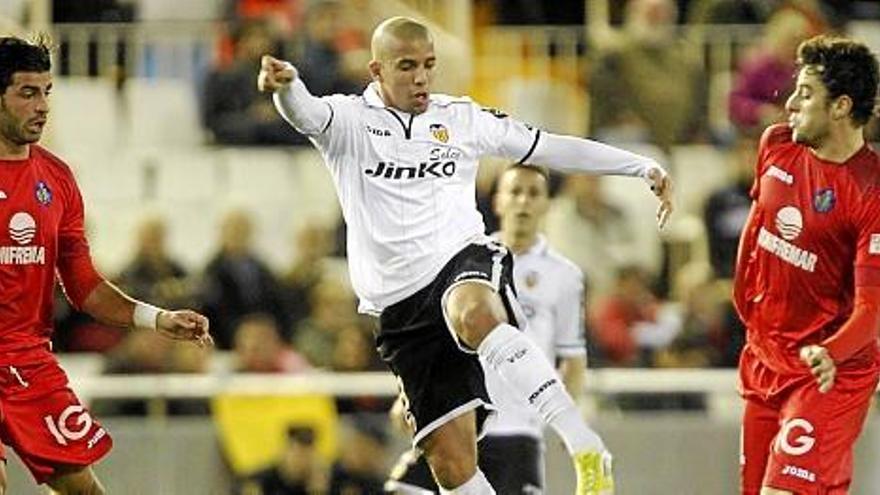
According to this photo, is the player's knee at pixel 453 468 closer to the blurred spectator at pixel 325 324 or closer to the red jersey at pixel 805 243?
the red jersey at pixel 805 243

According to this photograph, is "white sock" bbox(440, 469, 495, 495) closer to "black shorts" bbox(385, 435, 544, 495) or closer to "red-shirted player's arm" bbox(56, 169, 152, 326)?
"red-shirted player's arm" bbox(56, 169, 152, 326)

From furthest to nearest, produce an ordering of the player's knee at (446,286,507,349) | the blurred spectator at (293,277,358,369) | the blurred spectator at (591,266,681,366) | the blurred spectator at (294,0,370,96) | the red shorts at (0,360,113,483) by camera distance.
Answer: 1. the blurred spectator at (294,0,370,96)
2. the blurred spectator at (591,266,681,366)
3. the blurred spectator at (293,277,358,369)
4. the red shorts at (0,360,113,483)
5. the player's knee at (446,286,507,349)

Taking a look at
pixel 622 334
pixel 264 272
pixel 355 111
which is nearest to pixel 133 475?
pixel 264 272

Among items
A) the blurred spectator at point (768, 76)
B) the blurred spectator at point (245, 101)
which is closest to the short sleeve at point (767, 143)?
the blurred spectator at point (768, 76)

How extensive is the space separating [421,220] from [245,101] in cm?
609

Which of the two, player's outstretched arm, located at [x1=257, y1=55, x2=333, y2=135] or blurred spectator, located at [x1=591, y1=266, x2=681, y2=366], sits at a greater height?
player's outstretched arm, located at [x1=257, y1=55, x2=333, y2=135]

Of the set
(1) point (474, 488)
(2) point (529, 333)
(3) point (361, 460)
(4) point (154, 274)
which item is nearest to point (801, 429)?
(1) point (474, 488)

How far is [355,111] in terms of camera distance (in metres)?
9.06

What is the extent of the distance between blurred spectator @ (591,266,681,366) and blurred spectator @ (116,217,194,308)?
226cm

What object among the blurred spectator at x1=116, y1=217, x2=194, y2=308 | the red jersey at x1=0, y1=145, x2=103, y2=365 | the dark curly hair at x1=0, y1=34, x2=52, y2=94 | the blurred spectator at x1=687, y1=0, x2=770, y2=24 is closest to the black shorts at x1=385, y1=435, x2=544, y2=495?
the red jersey at x1=0, y1=145, x2=103, y2=365

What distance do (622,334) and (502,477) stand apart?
10.9ft

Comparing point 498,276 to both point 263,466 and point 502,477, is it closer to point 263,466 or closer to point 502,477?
point 502,477

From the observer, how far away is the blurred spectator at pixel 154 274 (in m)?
13.7

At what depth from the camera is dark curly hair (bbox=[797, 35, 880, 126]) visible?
8984 millimetres
